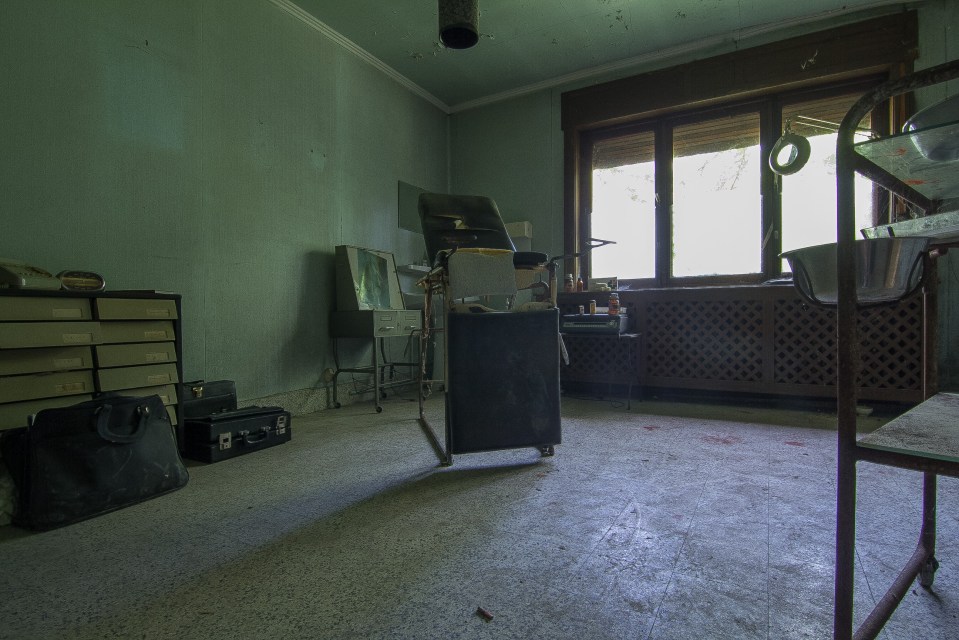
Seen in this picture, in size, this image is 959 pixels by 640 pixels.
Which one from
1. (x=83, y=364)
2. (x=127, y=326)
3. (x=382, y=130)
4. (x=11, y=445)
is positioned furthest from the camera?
(x=382, y=130)

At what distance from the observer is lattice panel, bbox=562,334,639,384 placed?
12.2 feet

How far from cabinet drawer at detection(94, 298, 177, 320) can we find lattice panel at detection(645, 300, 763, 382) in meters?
3.19

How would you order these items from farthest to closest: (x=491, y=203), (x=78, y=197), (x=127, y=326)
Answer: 1. (x=491, y=203)
2. (x=78, y=197)
3. (x=127, y=326)

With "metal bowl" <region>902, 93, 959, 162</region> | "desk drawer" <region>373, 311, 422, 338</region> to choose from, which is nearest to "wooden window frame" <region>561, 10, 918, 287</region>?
"desk drawer" <region>373, 311, 422, 338</region>

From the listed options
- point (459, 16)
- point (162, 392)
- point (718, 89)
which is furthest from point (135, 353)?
point (718, 89)

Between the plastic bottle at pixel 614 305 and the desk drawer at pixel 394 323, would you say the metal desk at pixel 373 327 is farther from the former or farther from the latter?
the plastic bottle at pixel 614 305

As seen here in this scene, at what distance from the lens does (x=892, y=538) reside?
4.12ft

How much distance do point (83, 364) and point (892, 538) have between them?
2784 millimetres

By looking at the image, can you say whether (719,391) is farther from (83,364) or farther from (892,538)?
(83,364)

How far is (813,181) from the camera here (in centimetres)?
343

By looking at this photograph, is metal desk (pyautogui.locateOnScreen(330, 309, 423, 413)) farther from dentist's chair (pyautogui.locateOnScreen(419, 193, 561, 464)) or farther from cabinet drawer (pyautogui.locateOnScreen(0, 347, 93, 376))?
cabinet drawer (pyautogui.locateOnScreen(0, 347, 93, 376))

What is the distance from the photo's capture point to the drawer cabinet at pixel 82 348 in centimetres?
160

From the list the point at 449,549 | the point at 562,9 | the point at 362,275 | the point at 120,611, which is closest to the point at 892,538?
the point at 449,549

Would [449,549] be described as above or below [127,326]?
below
